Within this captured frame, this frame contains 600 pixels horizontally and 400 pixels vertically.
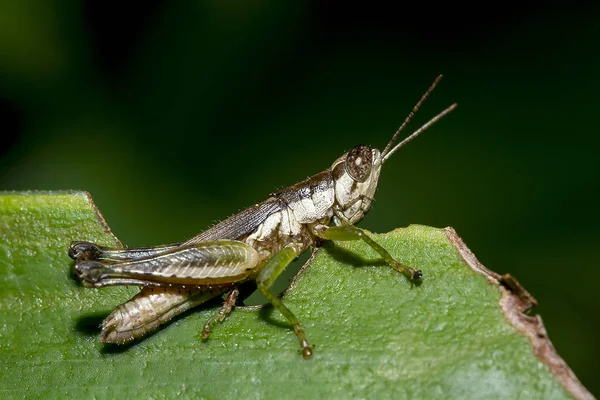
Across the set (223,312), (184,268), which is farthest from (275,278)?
(184,268)

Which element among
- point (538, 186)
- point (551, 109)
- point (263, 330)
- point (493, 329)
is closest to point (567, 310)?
point (538, 186)

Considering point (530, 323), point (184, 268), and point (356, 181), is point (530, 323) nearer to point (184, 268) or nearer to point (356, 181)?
point (356, 181)

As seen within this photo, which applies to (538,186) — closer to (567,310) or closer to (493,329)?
(567,310)

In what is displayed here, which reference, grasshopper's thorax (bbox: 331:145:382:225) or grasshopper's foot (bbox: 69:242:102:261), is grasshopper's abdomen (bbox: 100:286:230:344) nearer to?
grasshopper's foot (bbox: 69:242:102:261)

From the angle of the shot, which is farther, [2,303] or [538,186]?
[538,186]

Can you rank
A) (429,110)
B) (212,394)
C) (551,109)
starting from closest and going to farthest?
1. (212,394)
2. (551,109)
3. (429,110)

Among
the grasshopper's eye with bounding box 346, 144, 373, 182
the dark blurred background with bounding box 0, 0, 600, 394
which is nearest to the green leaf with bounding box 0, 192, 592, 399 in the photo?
the grasshopper's eye with bounding box 346, 144, 373, 182
